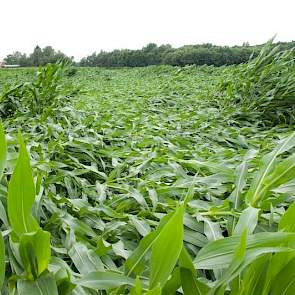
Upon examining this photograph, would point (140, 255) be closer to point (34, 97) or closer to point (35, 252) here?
point (35, 252)

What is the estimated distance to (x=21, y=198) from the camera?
669 mm

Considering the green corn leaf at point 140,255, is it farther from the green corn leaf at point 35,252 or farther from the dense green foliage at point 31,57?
the dense green foliage at point 31,57

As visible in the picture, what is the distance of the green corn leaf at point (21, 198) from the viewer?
25.8 inches

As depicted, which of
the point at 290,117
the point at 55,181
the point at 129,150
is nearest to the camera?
the point at 55,181

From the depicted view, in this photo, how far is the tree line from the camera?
53.1 feet

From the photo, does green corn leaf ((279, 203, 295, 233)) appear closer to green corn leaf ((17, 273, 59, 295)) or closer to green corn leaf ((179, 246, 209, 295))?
green corn leaf ((179, 246, 209, 295))

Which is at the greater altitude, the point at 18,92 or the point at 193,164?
the point at 18,92

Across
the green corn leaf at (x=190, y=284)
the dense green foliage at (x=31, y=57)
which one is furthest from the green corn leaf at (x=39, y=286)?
the dense green foliage at (x=31, y=57)

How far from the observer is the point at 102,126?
2348 millimetres

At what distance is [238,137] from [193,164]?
105 centimetres

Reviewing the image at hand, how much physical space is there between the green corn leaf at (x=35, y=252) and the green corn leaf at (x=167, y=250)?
186 mm

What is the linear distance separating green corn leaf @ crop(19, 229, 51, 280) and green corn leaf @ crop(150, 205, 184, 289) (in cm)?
19

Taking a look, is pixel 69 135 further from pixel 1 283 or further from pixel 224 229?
pixel 1 283

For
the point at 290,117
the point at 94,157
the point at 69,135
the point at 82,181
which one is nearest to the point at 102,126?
the point at 69,135
